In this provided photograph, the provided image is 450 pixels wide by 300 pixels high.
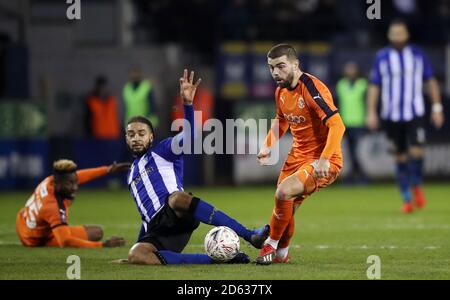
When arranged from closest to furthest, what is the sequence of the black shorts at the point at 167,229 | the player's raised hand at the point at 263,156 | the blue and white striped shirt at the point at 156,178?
the black shorts at the point at 167,229
the blue and white striped shirt at the point at 156,178
the player's raised hand at the point at 263,156

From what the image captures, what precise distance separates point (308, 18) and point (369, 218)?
374 inches

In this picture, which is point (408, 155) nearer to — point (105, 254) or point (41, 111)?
point (105, 254)

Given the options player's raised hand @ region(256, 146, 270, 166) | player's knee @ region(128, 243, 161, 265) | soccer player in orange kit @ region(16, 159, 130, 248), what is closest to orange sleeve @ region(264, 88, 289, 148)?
player's raised hand @ region(256, 146, 270, 166)

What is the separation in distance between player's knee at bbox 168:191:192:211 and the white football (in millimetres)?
291

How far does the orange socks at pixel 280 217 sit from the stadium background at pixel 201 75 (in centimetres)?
343

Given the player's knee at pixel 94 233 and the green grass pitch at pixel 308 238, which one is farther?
the player's knee at pixel 94 233

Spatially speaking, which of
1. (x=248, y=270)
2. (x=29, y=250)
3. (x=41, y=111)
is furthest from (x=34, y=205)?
(x=41, y=111)

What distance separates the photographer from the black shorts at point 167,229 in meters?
8.03

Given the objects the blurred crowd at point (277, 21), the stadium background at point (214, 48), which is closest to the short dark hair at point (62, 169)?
the stadium background at point (214, 48)

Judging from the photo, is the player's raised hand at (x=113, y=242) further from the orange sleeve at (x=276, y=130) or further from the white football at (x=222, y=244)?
the orange sleeve at (x=276, y=130)

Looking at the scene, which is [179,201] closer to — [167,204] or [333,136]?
[167,204]

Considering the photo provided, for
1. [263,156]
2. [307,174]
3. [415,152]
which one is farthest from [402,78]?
[307,174]

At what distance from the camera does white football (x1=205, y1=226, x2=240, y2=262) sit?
792 cm

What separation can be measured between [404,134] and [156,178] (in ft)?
18.8
